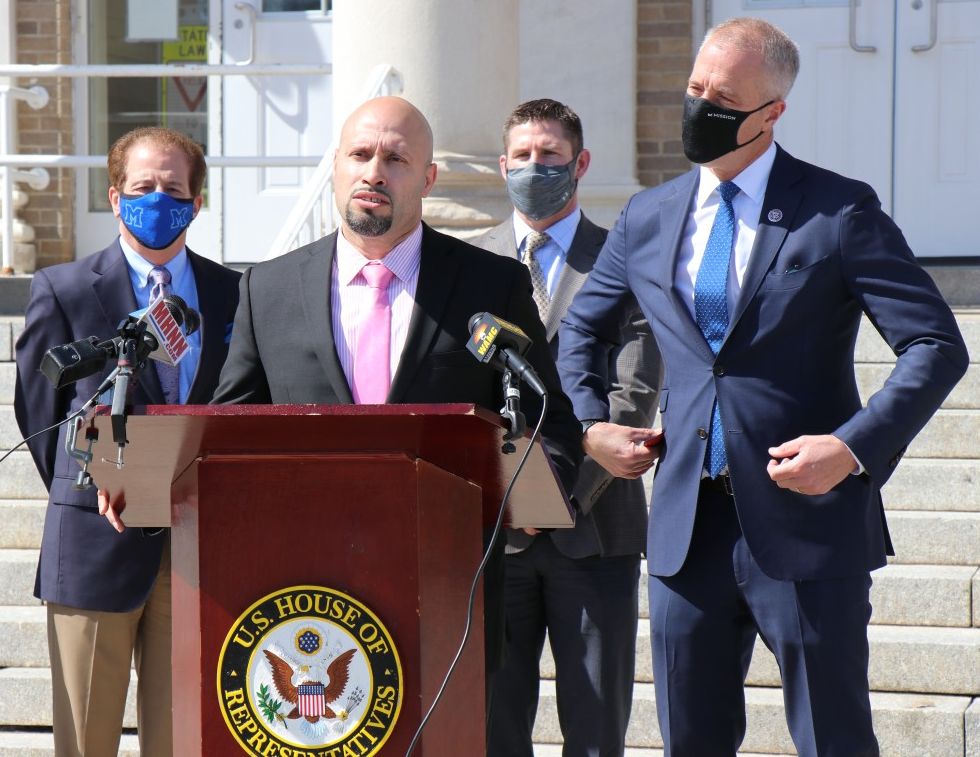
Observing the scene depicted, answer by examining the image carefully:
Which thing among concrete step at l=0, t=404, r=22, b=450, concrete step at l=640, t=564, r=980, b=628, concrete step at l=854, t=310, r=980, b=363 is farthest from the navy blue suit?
concrete step at l=0, t=404, r=22, b=450

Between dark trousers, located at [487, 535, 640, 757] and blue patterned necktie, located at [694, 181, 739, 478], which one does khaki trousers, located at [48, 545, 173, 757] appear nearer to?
dark trousers, located at [487, 535, 640, 757]

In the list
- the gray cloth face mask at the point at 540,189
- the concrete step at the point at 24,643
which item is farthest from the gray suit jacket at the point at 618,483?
the concrete step at the point at 24,643

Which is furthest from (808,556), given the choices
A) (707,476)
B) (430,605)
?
(430,605)

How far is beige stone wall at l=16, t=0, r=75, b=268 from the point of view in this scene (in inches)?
353

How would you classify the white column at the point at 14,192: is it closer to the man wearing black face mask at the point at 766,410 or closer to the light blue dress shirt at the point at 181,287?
the light blue dress shirt at the point at 181,287

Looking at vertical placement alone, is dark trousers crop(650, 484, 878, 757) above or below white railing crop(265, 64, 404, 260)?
below

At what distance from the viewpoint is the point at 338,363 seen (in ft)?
10.2

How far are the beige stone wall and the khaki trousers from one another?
545 centimetres

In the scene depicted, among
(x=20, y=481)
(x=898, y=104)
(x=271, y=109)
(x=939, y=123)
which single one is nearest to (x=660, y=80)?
(x=898, y=104)

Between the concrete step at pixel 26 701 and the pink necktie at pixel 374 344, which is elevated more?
the pink necktie at pixel 374 344

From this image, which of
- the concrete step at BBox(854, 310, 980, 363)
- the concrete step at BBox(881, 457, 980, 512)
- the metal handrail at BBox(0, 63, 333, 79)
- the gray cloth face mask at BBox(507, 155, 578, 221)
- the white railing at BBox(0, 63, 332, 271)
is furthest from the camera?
the metal handrail at BBox(0, 63, 333, 79)

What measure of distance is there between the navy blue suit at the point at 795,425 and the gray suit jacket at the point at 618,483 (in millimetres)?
633

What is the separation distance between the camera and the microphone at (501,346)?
2385 mm

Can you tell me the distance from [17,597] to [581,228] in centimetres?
269
